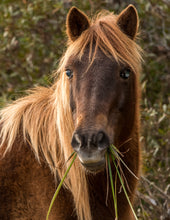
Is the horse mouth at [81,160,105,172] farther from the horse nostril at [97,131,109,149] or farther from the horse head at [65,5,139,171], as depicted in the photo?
the horse nostril at [97,131,109,149]

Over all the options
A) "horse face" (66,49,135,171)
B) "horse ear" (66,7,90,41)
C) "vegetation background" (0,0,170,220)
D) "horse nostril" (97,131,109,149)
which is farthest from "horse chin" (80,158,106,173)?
"vegetation background" (0,0,170,220)

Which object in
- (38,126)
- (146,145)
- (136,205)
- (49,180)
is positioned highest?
(38,126)

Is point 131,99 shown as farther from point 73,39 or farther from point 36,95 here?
point 36,95

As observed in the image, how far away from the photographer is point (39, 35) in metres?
7.68

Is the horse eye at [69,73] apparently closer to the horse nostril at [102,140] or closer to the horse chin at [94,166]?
the horse nostril at [102,140]

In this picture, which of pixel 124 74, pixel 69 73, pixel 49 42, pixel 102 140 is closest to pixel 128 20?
pixel 124 74

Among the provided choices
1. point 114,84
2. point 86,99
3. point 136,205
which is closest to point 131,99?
point 114,84

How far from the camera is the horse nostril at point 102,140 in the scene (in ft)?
9.52

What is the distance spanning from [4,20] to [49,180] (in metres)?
4.77

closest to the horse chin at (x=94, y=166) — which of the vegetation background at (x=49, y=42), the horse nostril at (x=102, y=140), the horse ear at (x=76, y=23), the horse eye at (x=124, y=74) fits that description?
the horse nostril at (x=102, y=140)

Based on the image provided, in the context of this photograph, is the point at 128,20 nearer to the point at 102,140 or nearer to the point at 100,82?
the point at 100,82

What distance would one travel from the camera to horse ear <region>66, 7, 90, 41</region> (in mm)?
3629

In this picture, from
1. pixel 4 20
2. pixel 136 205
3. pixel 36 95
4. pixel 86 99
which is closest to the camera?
pixel 86 99

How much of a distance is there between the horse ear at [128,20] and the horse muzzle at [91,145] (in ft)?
4.05
